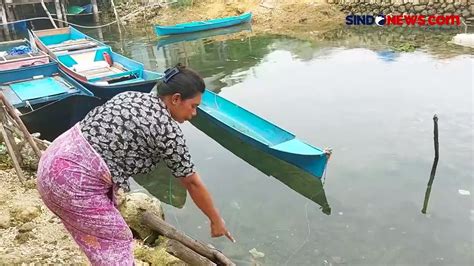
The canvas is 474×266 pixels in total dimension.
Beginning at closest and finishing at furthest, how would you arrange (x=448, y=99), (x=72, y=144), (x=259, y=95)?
(x=72, y=144), (x=448, y=99), (x=259, y=95)

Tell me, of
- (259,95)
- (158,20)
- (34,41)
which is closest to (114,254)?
(259,95)

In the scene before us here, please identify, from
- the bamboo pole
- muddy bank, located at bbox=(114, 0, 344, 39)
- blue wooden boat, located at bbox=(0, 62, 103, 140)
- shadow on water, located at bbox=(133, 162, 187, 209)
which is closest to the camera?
the bamboo pole

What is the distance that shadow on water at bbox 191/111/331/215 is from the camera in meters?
6.81

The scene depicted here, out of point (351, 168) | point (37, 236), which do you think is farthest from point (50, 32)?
point (37, 236)

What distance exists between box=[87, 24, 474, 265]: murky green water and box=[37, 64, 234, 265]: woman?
318 centimetres

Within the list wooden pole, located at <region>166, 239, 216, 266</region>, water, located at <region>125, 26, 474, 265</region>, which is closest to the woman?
wooden pole, located at <region>166, 239, 216, 266</region>

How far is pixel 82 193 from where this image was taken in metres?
2.20

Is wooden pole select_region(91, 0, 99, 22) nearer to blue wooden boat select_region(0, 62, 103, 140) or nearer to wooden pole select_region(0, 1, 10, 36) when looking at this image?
wooden pole select_region(0, 1, 10, 36)

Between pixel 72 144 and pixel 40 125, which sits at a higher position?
pixel 72 144

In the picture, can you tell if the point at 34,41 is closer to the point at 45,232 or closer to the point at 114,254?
the point at 45,232

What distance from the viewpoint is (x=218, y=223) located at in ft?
8.48

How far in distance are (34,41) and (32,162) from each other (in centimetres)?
980

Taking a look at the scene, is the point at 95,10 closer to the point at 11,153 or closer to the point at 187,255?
the point at 11,153

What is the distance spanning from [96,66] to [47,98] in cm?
304
